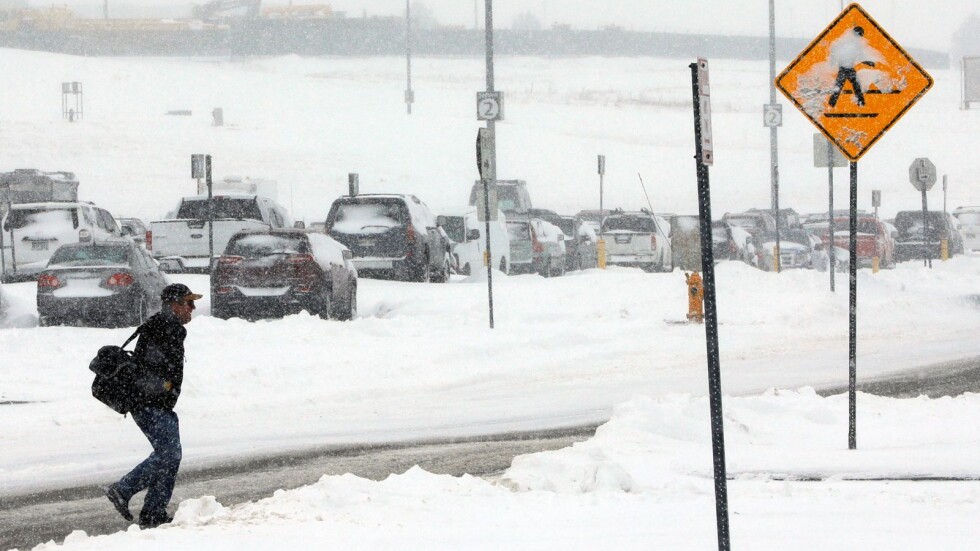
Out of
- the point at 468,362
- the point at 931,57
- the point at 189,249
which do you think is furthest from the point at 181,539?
the point at 931,57

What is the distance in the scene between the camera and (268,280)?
832 inches

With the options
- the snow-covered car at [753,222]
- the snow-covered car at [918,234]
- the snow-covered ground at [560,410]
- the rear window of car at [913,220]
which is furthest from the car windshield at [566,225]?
the rear window of car at [913,220]

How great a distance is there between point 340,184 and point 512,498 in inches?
2166

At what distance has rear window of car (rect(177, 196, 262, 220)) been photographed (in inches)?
1070

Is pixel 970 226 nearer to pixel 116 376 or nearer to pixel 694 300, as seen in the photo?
pixel 694 300

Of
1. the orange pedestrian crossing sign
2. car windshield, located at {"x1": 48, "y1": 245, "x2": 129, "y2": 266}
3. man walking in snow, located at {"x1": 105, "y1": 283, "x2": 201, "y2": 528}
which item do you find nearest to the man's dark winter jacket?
man walking in snow, located at {"x1": 105, "y1": 283, "x2": 201, "y2": 528}

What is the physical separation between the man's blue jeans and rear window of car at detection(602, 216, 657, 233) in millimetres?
30588

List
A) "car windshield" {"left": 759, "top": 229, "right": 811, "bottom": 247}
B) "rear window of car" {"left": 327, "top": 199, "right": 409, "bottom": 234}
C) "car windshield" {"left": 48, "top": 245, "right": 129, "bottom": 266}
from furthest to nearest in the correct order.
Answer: "car windshield" {"left": 759, "top": 229, "right": 811, "bottom": 247} → "rear window of car" {"left": 327, "top": 199, "right": 409, "bottom": 234} → "car windshield" {"left": 48, "top": 245, "right": 129, "bottom": 266}

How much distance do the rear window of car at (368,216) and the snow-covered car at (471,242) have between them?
4.86 meters

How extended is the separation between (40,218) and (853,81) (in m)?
19.8

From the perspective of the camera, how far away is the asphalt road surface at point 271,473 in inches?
336

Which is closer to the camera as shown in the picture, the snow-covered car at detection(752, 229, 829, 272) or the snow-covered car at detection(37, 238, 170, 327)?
the snow-covered car at detection(37, 238, 170, 327)

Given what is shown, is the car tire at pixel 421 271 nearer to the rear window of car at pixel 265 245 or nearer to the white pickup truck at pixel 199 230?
the white pickup truck at pixel 199 230

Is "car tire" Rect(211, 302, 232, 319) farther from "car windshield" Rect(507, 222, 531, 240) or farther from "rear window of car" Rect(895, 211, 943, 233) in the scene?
"rear window of car" Rect(895, 211, 943, 233)
